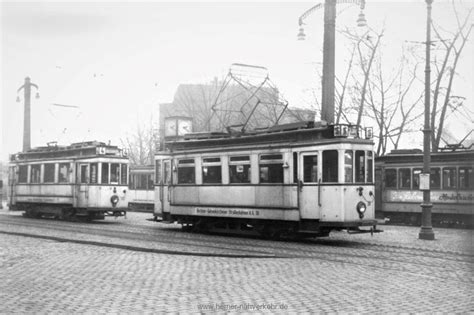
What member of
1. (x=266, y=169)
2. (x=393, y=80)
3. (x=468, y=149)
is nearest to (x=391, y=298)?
(x=266, y=169)

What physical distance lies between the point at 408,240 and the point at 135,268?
10.1m

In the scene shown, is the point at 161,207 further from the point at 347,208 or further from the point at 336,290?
the point at 336,290

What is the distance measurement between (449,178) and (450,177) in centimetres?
6

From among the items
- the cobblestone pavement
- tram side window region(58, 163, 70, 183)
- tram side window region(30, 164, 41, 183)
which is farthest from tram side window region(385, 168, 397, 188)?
tram side window region(30, 164, 41, 183)

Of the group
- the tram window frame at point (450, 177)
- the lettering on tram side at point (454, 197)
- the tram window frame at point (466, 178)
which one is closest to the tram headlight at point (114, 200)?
the lettering on tram side at point (454, 197)

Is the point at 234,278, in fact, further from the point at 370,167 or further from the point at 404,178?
the point at 404,178

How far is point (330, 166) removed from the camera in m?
16.6

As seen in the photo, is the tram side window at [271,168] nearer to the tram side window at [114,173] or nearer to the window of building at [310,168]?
the window of building at [310,168]

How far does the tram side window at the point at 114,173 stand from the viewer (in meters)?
26.2

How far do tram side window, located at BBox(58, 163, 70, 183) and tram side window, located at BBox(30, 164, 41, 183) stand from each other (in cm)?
201

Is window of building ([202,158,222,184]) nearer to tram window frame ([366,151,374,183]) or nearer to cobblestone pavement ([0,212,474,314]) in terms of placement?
cobblestone pavement ([0,212,474,314])

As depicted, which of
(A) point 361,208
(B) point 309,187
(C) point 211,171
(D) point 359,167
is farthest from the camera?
(C) point 211,171

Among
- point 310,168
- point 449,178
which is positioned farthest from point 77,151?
point 449,178

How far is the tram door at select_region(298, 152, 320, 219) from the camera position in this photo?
16844mm
